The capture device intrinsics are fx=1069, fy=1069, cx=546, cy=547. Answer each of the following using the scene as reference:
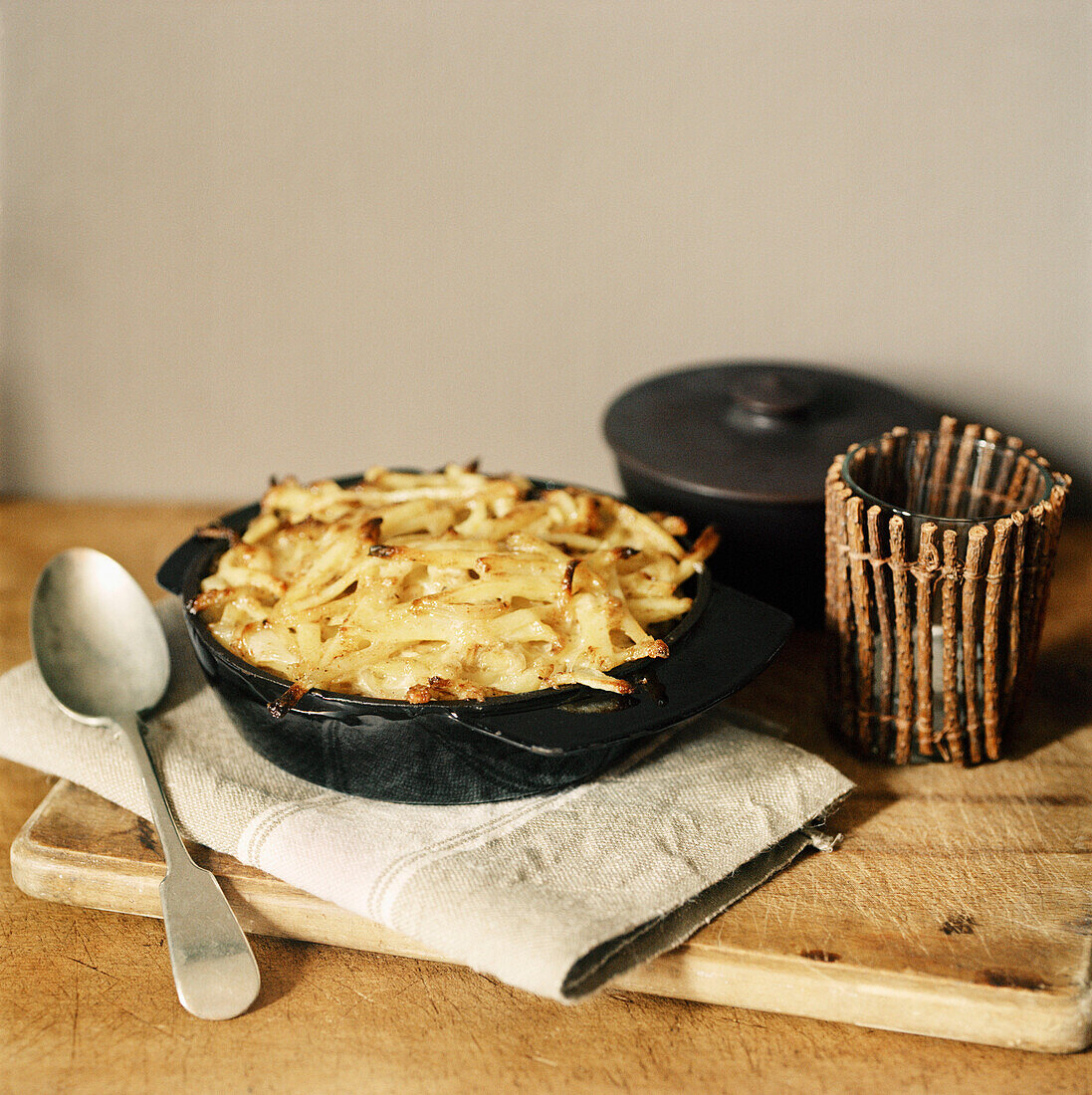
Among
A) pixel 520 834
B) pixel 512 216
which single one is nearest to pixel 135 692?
pixel 520 834

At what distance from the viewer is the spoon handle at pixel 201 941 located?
3.04ft

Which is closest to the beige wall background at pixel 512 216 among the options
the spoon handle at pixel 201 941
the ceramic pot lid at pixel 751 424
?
the ceramic pot lid at pixel 751 424

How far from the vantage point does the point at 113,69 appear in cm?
167

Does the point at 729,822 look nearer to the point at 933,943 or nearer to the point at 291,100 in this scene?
the point at 933,943

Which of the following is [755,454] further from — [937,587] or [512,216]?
[512,216]

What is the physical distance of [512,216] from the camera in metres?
1.73

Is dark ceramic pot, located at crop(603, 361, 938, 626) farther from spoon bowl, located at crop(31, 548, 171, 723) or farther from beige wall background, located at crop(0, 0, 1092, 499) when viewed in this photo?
spoon bowl, located at crop(31, 548, 171, 723)

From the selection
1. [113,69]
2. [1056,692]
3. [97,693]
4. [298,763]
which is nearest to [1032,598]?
[1056,692]

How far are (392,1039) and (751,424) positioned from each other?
2.90 ft

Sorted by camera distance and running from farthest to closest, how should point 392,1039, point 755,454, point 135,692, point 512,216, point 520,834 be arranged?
1. point 512,216
2. point 755,454
3. point 135,692
4. point 520,834
5. point 392,1039

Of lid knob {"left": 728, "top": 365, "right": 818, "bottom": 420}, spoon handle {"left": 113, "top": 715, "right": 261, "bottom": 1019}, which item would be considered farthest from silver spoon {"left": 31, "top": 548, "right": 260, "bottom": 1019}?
lid knob {"left": 728, "top": 365, "right": 818, "bottom": 420}

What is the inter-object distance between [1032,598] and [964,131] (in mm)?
831

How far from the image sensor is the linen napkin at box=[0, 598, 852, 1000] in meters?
0.93

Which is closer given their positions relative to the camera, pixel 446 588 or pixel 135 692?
pixel 446 588
